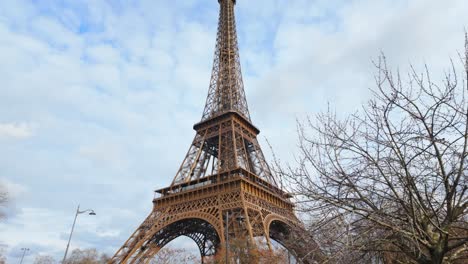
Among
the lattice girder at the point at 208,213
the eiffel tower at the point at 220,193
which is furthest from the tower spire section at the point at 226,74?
the lattice girder at the point at 208,213

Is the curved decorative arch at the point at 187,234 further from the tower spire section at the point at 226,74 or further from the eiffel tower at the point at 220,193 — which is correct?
the tower spire section at the point at 226,74

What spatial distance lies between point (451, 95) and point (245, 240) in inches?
802

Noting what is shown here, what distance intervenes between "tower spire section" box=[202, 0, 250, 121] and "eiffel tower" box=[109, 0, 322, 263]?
5.3 inches

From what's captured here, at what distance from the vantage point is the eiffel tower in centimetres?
2730

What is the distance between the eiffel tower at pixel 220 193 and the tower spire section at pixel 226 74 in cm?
14

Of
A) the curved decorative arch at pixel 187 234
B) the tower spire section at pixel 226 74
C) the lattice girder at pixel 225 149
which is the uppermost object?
the tower spire section at pixel 226 74

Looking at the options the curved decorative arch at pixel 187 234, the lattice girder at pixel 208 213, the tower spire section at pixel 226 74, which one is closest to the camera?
the lattice girder at pixel 208 213

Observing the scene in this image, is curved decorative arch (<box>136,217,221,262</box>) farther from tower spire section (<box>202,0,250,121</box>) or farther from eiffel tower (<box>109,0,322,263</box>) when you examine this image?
tower spire section (<box>202,0,250,121</box>)

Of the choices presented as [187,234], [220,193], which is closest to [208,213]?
[220,193]

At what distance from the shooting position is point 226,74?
4431 cm

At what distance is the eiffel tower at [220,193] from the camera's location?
2730cm

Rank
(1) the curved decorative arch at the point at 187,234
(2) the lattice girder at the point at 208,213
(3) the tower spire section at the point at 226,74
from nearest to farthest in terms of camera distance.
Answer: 1. (2) the lattice girder at the point at 208,213
2. (1) the curved decorative arch at the point at 187,234
3. (3) the tower spire section at the point at 226,74

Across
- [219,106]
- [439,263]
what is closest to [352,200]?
[439,263]

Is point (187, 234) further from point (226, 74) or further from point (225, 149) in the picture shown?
point (226, 74)
